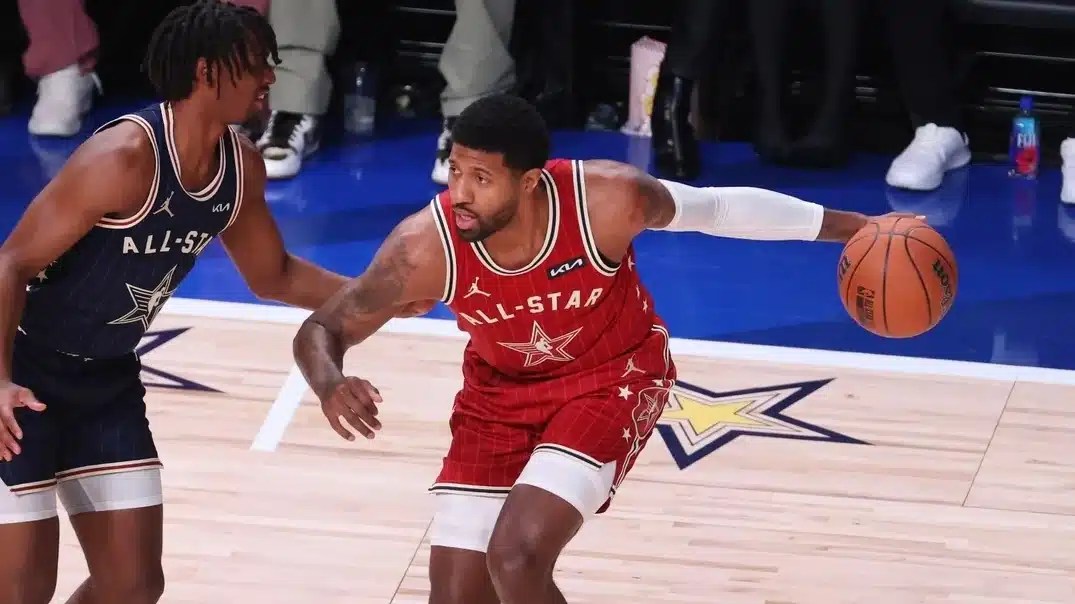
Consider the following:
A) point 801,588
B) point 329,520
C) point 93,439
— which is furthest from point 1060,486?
point 93,439

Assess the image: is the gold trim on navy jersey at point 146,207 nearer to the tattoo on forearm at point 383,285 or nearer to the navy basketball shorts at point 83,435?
the navy basketball shorts at point 83,435

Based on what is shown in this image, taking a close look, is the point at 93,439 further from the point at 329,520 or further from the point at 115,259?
the point at 329,520

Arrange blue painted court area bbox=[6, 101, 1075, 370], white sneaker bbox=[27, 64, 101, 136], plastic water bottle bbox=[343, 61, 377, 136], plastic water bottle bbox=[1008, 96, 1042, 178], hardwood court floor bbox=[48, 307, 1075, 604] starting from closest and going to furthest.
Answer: hardwood court floor bbox=[48, 307, 1075, 604] → blue painted court area bbox=[6, 101, 1075, 370] → plastic water bottle bbox=[1008, 96, 1042, 178] → white sneaker bbox=[27, 64, 101, 136] → plastic water bottle bbox=[343, 61, 377, 136]

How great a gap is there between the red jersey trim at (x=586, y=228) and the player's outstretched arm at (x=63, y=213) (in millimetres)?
967

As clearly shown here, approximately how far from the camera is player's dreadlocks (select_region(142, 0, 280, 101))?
136 inches

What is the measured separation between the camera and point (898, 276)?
409 cm

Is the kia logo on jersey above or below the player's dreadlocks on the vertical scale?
below

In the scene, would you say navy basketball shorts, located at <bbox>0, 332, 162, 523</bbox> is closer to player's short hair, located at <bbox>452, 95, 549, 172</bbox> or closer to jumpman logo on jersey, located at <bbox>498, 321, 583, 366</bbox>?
jumpman logo on jersey, located at <bbox>498, 321, 583, 366</bbox>

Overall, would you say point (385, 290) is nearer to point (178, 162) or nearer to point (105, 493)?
point (178, 162)

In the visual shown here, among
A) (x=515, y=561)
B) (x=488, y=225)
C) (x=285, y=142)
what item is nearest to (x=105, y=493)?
(x=515, y=561)

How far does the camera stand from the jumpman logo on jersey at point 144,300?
3.60 m

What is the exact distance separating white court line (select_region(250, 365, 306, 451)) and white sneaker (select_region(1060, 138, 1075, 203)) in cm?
372

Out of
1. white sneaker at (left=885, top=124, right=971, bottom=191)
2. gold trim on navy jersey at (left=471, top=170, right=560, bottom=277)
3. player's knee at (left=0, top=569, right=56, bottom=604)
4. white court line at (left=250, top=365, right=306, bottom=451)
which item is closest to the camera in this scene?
player's knee at (left=0, top=569, right=56, bottom=604)

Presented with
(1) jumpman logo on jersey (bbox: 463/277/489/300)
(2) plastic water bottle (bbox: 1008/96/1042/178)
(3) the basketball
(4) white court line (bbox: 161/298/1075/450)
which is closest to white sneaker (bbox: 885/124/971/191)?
(2) plastic water bottle (bbox: 1008/96/1042/178)
